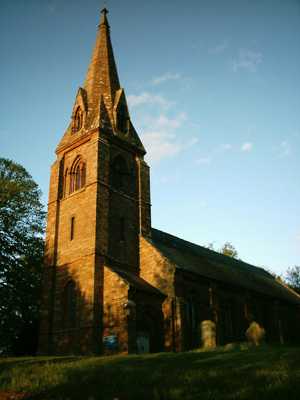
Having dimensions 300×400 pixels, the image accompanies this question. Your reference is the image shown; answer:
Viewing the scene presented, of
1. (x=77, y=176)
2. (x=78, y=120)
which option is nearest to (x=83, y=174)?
(x=77, y=176)

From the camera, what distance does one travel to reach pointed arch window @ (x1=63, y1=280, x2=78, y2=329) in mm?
23933

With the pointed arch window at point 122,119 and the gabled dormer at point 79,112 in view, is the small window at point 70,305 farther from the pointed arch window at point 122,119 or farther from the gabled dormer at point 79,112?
the pointed arch window at point 122,119

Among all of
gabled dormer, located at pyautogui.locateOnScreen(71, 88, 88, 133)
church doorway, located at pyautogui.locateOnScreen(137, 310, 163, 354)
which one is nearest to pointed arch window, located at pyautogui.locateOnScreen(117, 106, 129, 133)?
gabled dormer, located at pyautogui.locateOnScreen(71, 88, 88, 133)

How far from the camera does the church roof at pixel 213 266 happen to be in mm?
28058

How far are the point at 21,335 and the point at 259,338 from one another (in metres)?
16.3

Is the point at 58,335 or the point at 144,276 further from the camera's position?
the point at 144,276

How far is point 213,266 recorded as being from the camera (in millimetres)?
32500

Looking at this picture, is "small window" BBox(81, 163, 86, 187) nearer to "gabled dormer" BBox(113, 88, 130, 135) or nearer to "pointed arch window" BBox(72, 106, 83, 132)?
"pointed arch window" BBox(72, 106, 83, 132)

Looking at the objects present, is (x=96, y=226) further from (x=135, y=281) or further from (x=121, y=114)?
(x=121, y=114)

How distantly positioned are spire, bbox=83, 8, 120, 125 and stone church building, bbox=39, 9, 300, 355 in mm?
93

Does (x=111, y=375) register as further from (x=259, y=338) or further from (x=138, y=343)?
(x=259, y=338)

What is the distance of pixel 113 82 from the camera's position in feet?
110

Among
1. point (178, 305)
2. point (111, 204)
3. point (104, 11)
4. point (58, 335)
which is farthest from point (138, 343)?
point (104, 11)

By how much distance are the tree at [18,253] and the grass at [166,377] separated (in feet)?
47.0
